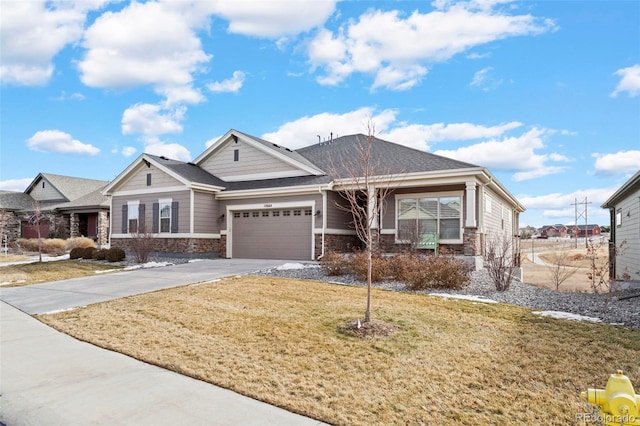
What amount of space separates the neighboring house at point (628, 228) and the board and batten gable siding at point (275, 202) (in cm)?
950

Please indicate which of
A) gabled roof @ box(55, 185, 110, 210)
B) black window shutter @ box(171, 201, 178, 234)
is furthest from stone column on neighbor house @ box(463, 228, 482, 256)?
gabled roof @ box(55, 185, 110, 210)

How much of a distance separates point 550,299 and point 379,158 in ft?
22.3

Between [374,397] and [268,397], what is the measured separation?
3.15 ft

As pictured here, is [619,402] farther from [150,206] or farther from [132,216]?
[132,216]

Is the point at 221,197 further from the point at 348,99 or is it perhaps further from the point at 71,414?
the point at 71,414

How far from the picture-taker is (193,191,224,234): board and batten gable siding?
17.5 metres

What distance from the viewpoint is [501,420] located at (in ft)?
10.4

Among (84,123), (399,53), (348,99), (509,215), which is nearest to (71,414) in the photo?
(399,53)

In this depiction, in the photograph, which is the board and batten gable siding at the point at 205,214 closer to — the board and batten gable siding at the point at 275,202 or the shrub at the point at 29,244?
the board and batten gable siding at the point at 275,202

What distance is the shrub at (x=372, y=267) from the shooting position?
10.5 metres

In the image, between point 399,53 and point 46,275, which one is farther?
point 46,275

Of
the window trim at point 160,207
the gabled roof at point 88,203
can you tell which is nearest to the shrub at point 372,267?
the window trim at point 160,207

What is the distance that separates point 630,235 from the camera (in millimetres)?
14367

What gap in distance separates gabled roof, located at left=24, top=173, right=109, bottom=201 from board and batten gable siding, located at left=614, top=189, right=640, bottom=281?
107 feet
